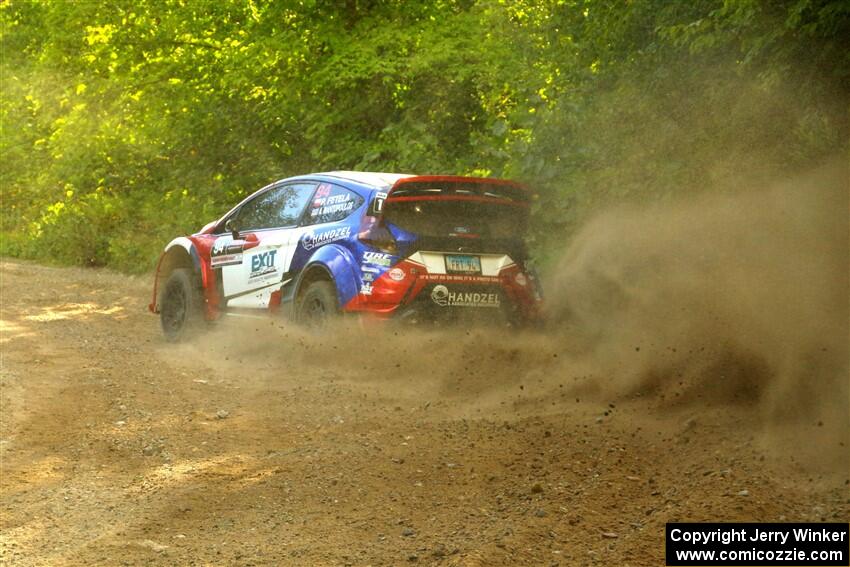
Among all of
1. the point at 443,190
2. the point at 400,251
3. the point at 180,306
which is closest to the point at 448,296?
the point at 400,251

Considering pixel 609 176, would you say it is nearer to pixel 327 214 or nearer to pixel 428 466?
pixel 327 214

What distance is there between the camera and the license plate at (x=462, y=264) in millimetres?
10266

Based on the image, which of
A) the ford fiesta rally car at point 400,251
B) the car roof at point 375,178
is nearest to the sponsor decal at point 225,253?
the ford fiesta rally car at point 400,251

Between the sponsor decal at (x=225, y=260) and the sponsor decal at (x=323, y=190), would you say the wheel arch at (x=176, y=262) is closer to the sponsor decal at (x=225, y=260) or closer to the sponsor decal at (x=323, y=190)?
the sponsor decal at (x=225, y=260)

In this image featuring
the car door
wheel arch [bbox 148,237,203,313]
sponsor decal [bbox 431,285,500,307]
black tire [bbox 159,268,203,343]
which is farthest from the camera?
wheel arch [bbox 148,237,203,313]

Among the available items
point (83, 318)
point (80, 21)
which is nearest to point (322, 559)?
point (83, 318)

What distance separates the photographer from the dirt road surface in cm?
562

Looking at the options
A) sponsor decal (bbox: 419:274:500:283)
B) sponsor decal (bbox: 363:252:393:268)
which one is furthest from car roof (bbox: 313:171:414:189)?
sponsor decal (bbox: 419:274:500:283)

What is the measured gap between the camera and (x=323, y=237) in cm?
1073

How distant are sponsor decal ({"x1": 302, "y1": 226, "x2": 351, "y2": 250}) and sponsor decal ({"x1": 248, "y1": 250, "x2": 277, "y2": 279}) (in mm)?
551

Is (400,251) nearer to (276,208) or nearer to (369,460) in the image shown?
(276,208)

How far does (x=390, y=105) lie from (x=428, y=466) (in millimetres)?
11453

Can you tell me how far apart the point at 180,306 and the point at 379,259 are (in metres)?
3.36

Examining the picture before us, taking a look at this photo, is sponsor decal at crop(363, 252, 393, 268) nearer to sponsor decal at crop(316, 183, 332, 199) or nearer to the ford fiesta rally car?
the ford fiesta rally car
